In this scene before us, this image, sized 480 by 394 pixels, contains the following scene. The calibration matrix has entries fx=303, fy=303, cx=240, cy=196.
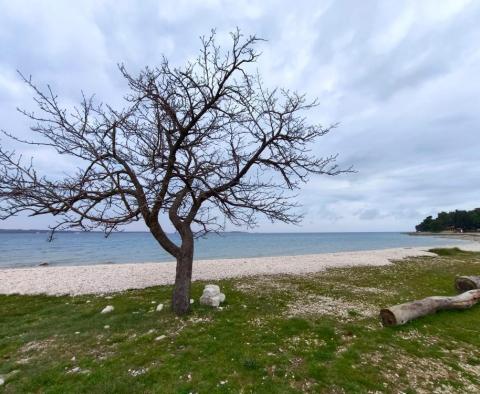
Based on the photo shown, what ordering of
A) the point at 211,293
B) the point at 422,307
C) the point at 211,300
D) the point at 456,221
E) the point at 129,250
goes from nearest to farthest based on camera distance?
the point at 422,307 → the point at 211,300 → the point at 211,293 → the point at 129,250 → the point at 456,221

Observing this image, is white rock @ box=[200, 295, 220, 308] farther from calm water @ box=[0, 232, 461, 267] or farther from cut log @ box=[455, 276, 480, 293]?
cut log @ box=[455, 276, 480, 293]

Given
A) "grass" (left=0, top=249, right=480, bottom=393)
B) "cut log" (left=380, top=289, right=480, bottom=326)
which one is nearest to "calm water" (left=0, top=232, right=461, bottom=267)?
"grass" (left=0, top=249, right=480, bottom=393)

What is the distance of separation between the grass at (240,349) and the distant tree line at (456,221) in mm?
166628

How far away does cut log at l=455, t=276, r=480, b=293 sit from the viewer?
554 inches

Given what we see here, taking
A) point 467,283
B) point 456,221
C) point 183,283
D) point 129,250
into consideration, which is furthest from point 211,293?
point 456,221

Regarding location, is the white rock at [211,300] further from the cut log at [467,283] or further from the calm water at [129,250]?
the cut log at [467,283]

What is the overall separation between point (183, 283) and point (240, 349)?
12.0ft

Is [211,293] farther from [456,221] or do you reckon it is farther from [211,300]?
[456,221]

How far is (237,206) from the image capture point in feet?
35.3

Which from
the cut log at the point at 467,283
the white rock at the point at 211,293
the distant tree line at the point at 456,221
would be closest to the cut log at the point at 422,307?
the cut log at the point at 467,283

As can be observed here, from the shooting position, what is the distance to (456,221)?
154 meters

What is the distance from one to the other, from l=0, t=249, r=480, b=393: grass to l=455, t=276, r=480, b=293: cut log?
331cm

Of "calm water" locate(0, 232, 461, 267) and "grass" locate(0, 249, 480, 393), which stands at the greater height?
"calm water" locate(0, 232, 461, 267)

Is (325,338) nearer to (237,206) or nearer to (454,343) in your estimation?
(454,343)
